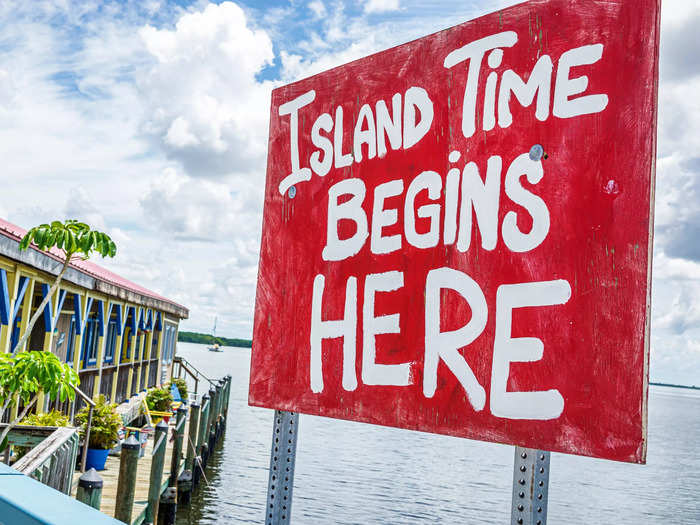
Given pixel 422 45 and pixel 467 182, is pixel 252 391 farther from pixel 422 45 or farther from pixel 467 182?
pixel 422 45

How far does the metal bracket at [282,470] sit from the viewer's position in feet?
7.82

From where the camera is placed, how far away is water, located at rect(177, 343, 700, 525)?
55.3 ft

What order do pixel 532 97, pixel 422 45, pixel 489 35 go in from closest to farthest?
pixel 532 97
pixel 489 35
pixel 422 45

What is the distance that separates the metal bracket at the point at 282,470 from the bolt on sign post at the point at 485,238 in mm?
104

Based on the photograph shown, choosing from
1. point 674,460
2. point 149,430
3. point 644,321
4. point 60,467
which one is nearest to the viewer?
point 644,321

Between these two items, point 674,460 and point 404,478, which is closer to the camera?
point 404,478

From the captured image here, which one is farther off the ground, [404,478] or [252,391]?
[252,391]

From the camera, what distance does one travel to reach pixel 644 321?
5.06ft

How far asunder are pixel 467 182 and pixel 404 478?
23.2 m

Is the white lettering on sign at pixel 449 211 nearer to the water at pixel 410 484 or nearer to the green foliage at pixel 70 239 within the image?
the green foliage at pixel 70 239

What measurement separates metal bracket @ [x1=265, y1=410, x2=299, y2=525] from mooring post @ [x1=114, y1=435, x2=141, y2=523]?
4.86 metres

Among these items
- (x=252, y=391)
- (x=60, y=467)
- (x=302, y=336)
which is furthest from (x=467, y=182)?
(x=60, y=467)

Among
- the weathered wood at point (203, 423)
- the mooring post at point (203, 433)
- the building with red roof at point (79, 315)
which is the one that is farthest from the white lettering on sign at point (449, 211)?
the weathered wood at point (203, 423)

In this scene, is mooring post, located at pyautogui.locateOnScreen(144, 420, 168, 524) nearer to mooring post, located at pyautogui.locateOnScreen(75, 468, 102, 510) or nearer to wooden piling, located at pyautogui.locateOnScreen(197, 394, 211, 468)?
mooring post, located at pyautogui.locateOnScreen(75, 468, 102, 510)
